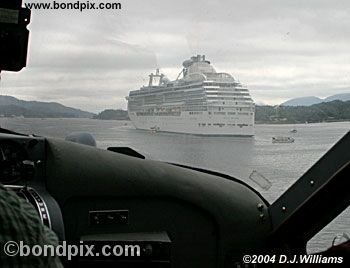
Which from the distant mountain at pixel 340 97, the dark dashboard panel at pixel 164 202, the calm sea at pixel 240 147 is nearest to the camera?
the distant mountain at pixel 340 97

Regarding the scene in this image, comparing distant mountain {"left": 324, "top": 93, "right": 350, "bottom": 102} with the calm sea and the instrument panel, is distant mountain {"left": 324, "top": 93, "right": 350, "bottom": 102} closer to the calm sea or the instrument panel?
the calm sea

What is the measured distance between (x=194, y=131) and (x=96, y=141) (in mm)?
423

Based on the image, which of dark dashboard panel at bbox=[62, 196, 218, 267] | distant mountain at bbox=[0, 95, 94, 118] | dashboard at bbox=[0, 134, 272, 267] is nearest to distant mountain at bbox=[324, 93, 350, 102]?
dashboard at bbox=[0, 134, 272, 267]

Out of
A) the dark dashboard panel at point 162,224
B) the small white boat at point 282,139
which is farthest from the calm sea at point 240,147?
the dark dashboard panel at point 162,224

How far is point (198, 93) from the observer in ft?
8.08

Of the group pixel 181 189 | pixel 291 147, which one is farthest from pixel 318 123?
pixel 181 189

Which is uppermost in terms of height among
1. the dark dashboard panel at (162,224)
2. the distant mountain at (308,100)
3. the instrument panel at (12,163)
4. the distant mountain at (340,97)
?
the distant mountain at (340,97)

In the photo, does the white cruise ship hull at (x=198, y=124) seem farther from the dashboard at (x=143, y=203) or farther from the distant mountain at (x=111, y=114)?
the dashboard at (x=143, y=203)

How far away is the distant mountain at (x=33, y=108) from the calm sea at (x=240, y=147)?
0.18 ft

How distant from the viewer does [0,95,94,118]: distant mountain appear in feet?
7.79

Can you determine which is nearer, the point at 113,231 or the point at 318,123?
the point at 318,123

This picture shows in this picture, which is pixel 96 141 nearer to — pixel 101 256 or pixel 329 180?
pixel 101 256

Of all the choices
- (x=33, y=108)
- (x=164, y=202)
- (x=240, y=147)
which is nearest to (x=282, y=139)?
(x=240, y=147)

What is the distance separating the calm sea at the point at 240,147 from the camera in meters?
2.39
